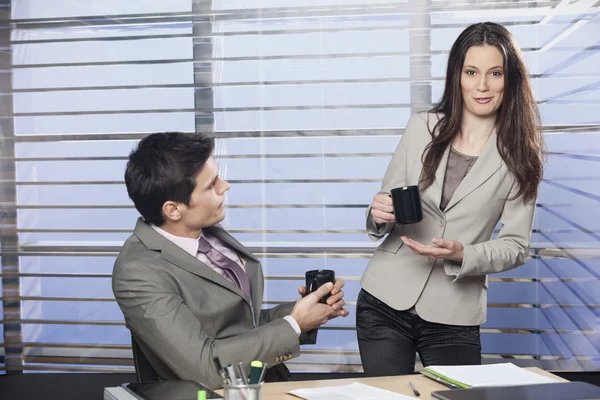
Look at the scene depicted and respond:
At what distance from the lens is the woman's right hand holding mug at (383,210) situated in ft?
8.37

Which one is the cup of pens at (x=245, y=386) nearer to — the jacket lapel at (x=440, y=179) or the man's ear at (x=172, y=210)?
the man's ear at (x=172, y=210)

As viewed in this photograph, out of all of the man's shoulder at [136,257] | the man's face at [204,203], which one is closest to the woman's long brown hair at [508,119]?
the man's face at [204,203]

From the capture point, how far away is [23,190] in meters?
4.69

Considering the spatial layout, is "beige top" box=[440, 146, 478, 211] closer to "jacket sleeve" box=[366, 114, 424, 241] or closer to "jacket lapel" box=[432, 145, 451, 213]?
"jacket lapel" box=[432, 145, 451, 213]

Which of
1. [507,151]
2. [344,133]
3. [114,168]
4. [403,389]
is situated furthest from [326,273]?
[114,168]

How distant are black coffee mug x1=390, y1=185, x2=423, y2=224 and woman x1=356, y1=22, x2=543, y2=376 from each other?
0.11m

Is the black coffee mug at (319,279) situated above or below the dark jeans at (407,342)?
above

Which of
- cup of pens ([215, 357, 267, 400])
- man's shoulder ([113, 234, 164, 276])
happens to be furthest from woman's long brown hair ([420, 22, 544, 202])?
cup of pens ([215, 357, 267, 400])

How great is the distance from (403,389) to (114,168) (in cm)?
311

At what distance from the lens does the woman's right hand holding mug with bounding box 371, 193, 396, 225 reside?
2551 millimetres

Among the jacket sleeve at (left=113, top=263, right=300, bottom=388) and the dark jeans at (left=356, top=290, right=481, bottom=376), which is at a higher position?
the jacket sleeve at (left=113, top=263, right=300, bottom=388)

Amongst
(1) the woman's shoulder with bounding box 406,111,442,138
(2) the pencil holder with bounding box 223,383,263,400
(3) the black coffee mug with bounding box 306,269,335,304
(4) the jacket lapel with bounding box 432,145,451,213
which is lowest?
(2) the pencil holder with bounding box 223,383,263,400

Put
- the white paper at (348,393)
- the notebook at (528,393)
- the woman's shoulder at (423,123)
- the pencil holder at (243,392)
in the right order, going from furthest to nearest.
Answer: the woman's shoulder at (423,123)
the white paper at (348,393)
the notebook at (528,393)
the pencil holder at (243,392)

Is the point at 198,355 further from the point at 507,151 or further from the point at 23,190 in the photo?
the point at 23,190
